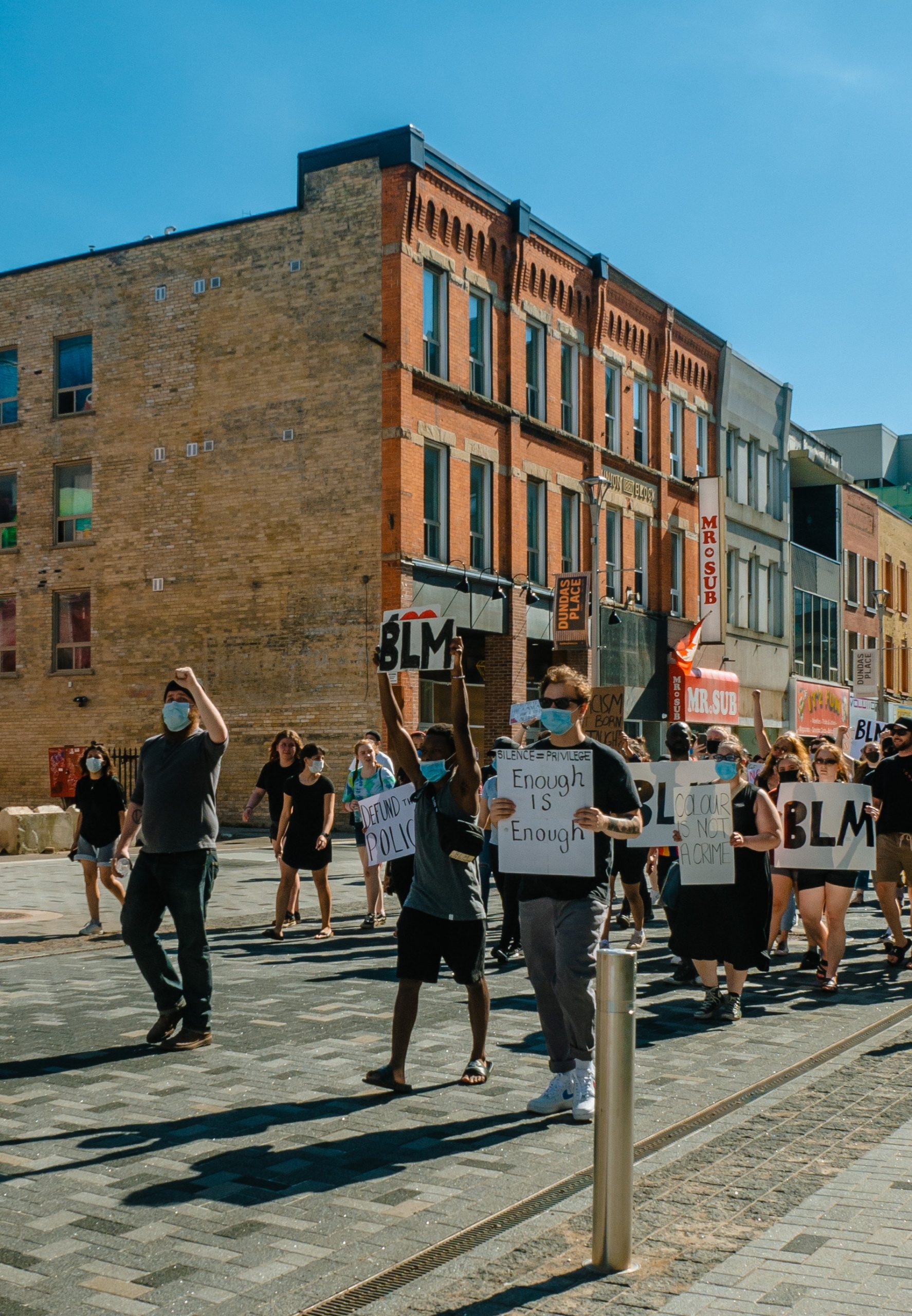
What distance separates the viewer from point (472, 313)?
2955 cm

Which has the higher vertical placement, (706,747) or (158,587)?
(158,587)

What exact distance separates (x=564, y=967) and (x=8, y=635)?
26817 millimetres

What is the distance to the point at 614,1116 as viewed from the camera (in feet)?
14.7

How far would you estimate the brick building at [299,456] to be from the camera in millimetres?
26641

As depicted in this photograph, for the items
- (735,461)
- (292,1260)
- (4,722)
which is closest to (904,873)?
(292,1260)

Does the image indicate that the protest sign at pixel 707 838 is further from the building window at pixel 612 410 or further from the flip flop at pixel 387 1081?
the building window at pixel 612 410

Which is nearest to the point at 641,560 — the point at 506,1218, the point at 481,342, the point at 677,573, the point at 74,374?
the point at 677,573

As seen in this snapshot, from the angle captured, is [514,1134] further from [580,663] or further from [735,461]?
[735,461]

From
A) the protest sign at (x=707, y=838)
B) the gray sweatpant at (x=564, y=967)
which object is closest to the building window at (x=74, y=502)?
the protest sign at (x=707, y=838)

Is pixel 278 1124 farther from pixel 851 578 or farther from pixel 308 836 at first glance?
pixel 851 578

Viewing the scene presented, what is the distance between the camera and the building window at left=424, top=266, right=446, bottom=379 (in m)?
27.7

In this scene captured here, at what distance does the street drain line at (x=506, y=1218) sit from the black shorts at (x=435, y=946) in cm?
126

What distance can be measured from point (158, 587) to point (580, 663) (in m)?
9.88

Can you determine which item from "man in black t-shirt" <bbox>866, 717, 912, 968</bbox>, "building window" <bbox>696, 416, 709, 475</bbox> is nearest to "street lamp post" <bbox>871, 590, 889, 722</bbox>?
"building window" <bbox>696, 416, 709, 475</bbox>
